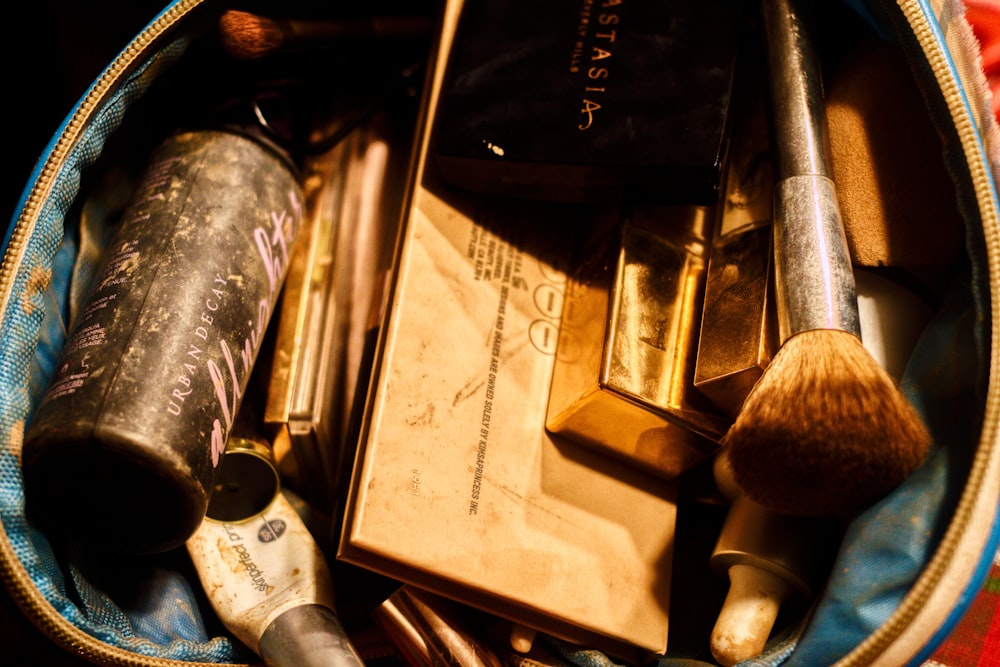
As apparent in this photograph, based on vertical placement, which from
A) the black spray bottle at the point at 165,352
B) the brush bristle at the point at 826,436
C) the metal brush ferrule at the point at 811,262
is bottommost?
the black spray bottle at the point at 165,352

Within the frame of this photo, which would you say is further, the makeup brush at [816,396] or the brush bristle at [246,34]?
the brush bristle at [246,34]

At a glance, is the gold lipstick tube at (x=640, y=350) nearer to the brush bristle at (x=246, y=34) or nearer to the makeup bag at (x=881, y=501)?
the makeup bag at (x=881, y=501)

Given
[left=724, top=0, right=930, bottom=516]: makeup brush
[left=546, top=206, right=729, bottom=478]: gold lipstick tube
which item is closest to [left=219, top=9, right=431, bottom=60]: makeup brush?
[left=546, top=206, right=729, bottom=478]: gold lipstick tube

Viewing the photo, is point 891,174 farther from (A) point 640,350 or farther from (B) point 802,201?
(A) point 640,350

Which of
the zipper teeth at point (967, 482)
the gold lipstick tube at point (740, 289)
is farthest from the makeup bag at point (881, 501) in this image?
the gold lipstick tube at point (740, 289)

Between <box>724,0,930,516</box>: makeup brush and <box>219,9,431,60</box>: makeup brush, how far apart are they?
1.33 feet

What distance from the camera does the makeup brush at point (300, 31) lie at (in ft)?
2.11

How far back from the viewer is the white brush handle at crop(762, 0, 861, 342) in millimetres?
527

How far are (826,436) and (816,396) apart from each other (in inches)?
1.0

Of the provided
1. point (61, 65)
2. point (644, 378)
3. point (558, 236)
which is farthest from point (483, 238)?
point (61, 65)

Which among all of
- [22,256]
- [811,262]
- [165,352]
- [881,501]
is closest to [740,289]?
[811,262]

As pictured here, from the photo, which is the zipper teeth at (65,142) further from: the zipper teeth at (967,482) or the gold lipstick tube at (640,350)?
the zipper teeth at (967,482)

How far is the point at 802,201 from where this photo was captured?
56 cm

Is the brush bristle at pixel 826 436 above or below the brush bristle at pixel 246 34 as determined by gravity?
below
